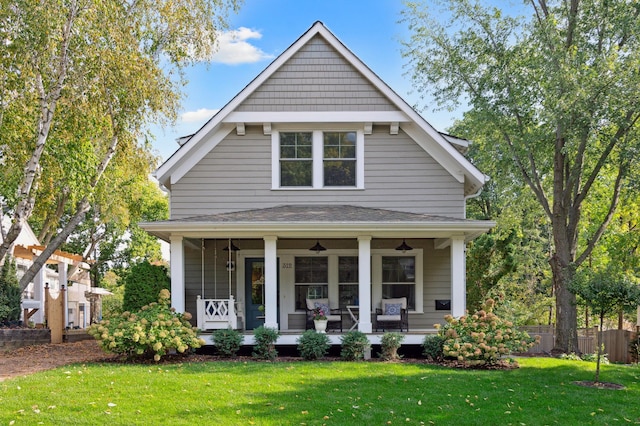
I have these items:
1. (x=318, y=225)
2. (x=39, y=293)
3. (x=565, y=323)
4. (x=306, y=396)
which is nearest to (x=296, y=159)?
(x=318, y=225)

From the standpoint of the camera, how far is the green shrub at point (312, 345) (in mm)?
11664

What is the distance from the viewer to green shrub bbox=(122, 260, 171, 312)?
531 inches

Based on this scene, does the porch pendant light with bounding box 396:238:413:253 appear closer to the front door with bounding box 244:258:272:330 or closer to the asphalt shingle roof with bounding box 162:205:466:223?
the asphalt shingle roof with bounding box 162:205:466:223

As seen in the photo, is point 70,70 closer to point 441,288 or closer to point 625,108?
point 441,288

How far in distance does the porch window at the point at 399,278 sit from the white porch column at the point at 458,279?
2.00 metres

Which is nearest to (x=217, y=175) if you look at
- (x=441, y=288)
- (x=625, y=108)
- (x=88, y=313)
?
(x=441, y=288)

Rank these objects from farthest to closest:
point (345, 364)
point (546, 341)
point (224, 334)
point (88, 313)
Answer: point (88, 313), point (546, 341), point (224, 334), point (345, 364)

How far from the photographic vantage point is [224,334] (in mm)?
12047

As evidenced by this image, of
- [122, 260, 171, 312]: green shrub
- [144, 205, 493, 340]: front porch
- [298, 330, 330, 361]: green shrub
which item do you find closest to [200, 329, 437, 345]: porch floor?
[298, 330, 330, 361]: green shrub

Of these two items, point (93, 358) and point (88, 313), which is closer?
point (93, 358)

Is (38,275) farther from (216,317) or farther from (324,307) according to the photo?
(324,307)

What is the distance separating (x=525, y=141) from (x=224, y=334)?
8954 millimetres

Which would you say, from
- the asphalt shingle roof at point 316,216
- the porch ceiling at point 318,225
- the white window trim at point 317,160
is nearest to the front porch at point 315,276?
the asphalt shingle roof at point 316,216

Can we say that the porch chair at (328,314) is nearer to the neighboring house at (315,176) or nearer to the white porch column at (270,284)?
the neighboring house at (315,176)
